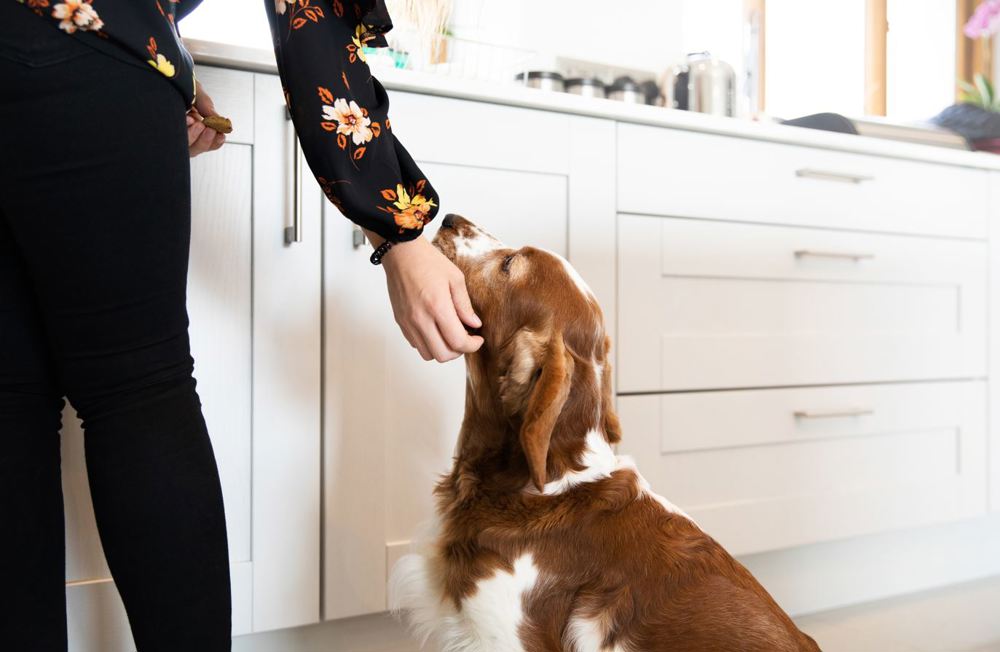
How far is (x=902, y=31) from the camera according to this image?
3508mm

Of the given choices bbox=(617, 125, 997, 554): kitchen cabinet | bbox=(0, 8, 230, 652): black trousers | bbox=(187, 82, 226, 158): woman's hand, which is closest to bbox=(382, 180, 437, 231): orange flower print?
bbox=(0, 8, 230, 652): black trousers

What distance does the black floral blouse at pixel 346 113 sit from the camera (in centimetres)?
94

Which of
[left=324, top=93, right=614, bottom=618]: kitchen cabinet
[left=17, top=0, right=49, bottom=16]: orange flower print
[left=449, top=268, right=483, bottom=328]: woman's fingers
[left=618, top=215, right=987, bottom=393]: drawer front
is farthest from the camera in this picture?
[left=618, top=215, right=987, bottom=393]: drawer front

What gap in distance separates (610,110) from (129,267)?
3.89ft

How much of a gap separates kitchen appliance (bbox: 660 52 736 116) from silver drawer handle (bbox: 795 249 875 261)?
462mm

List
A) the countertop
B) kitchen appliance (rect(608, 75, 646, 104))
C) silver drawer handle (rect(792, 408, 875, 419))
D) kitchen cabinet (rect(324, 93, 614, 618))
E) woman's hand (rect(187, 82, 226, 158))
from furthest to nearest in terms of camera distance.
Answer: kitchen appliance (rect(608, 75, 646, 104)) → silver drawer handle (rect(792, 408, 875, 419)) → kitchen cabinet (rect(324, 93, 614, 618)) → the countertop → woman's hand (rect(187, 82, 226, 158))

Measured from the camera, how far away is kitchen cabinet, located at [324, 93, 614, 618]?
1542 millimetres

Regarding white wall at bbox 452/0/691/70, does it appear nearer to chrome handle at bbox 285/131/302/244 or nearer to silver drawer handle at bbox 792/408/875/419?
chrome handle at bbox 285/131/302/244

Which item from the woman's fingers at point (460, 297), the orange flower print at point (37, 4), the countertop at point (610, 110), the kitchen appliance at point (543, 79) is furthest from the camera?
the kitchen appliance at point (543, 79)

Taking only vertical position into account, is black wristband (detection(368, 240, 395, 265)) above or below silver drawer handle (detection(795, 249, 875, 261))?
below

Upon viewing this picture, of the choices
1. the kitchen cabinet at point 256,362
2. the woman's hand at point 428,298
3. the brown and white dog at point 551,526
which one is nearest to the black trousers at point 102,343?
the woman's hand at point 428,298

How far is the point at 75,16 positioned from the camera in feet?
2.39

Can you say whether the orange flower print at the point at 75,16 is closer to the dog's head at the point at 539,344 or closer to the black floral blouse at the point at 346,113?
the black floral blouse at the point at 346,113

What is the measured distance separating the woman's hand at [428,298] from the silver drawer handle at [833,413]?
47.8 inches
